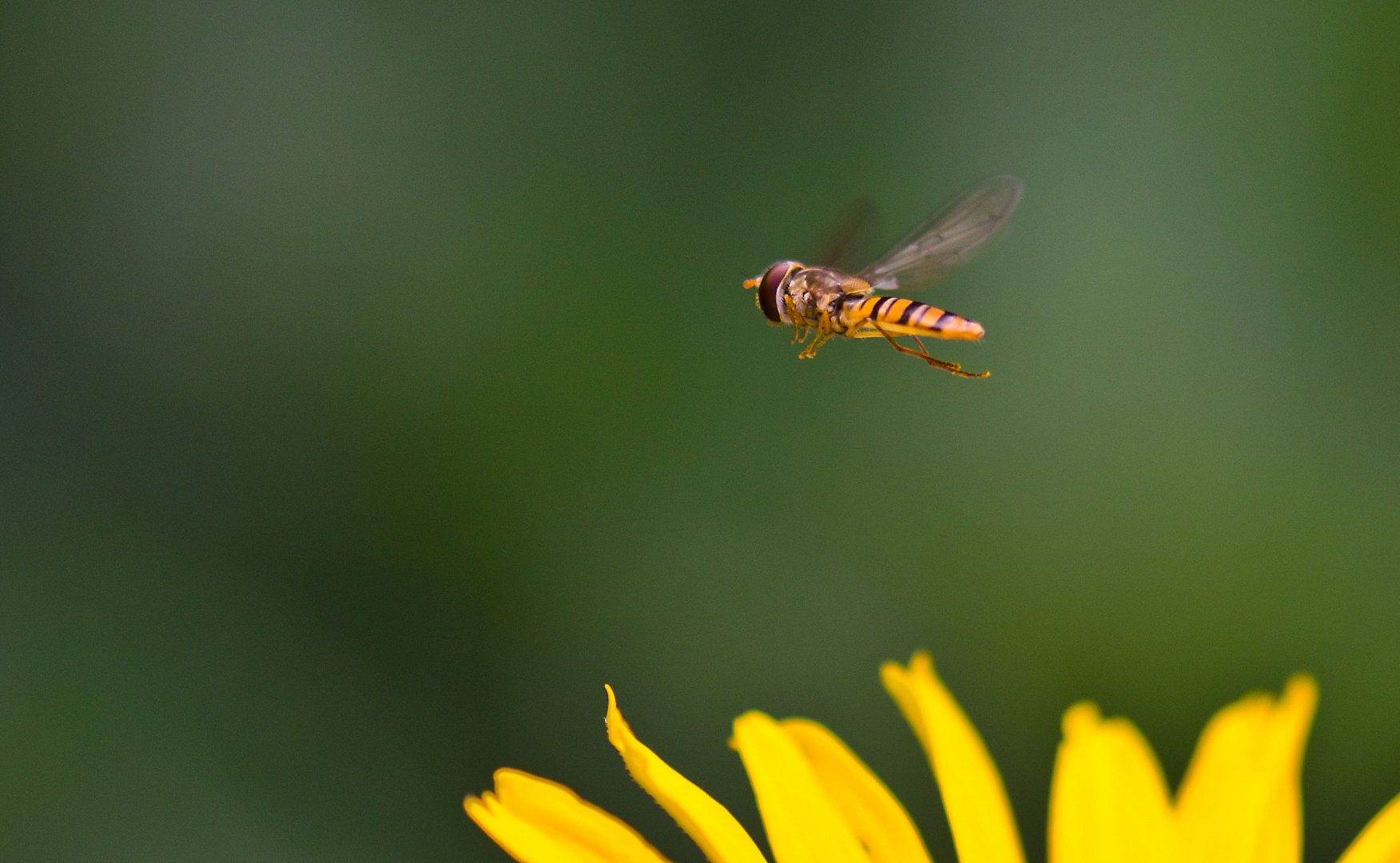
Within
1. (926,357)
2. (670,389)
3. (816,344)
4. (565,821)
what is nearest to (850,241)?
(816,344)

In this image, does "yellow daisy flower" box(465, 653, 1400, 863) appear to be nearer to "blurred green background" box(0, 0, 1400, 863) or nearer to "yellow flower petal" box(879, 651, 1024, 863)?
"yellow flower petal" box(879, 651, 1024, 863)

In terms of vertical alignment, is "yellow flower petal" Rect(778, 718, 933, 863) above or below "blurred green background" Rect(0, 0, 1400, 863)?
below

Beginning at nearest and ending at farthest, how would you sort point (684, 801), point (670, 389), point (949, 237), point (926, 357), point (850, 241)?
point (684, 801) → point (926, 357) → point (949, 237) → point (850, 241) → point (670, 389)

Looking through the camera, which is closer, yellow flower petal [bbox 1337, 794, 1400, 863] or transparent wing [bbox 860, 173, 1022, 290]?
yellow flower petal [bbox 1337, 794, 1400, 863]

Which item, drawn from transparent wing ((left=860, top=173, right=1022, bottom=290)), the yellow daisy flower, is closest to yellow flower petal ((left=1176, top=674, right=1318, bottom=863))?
the yellow daisy flower

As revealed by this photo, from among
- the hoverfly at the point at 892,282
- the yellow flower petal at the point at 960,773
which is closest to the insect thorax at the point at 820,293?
the hoverfly at the point at 892,282

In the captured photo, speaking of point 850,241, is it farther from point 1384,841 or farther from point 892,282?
point 1384,841

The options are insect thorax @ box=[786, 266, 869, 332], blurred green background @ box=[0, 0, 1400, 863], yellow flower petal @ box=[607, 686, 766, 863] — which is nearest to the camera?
yellow flower petal @ box=[607, 686, 766, 863]

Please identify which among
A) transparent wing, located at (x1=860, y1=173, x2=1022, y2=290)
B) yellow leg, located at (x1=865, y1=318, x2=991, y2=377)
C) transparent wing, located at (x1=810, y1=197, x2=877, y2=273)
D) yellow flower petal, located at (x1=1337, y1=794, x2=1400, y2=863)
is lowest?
yellow flower petal, located at (x1=1337, y1=794, x2=1400, y2=863)
